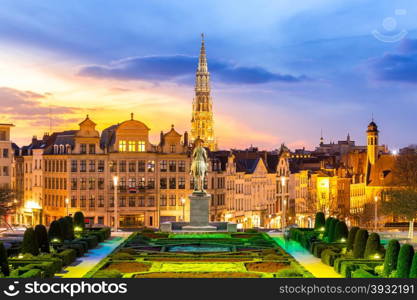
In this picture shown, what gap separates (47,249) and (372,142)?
10945 cm

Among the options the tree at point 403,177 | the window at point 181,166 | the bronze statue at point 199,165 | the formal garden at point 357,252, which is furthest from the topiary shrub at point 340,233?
the window at point 181,166

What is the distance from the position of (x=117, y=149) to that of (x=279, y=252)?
6407 centimetres

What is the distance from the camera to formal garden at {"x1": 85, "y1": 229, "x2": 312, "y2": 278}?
4728cm

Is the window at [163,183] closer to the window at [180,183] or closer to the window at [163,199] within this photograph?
the window at [163,199]

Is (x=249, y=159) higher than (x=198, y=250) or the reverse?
higher

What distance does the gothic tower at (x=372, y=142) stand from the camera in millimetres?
158875

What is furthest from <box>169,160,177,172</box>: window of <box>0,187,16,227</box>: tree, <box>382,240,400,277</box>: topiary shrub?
<box>382,240,400,277</box>: topiary shrub

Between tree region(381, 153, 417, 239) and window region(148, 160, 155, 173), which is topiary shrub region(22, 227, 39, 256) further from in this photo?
window region(148, 160, 155, 173)

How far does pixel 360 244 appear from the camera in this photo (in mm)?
53406

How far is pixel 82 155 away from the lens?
4712 inches

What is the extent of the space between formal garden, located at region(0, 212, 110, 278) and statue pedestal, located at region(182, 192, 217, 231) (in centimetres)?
682

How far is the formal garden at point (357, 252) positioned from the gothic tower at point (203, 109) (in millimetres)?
Result: 110871

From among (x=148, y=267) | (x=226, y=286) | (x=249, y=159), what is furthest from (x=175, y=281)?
(x=249, y=159)

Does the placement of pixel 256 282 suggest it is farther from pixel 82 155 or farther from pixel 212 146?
pixel 212 146
